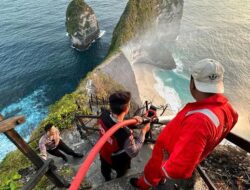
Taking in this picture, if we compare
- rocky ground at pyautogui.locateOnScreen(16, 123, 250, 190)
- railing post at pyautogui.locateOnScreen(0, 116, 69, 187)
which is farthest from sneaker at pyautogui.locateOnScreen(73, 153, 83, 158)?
railing post at pyautogui.locateOnScreen(0, 116, 69, 187)

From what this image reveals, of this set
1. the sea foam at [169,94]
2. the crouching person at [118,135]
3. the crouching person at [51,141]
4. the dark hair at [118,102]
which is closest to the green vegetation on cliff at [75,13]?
the sea foam at [169,94]

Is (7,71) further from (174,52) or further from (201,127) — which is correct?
(201,127)

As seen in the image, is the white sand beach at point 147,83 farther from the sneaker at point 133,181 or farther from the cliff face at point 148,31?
the sneaker at point 133,181

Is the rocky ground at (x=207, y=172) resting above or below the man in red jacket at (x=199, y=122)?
below

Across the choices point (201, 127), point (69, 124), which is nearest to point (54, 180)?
point (201, 127)

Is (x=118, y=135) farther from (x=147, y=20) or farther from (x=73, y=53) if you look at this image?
(x=73, y=53)

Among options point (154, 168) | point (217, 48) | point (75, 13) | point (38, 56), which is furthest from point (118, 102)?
point (217, 48)

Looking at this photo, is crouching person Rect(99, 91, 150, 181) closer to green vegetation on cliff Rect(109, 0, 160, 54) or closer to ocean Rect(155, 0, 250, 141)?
ocean Rect(155, 0, 250, 141)
